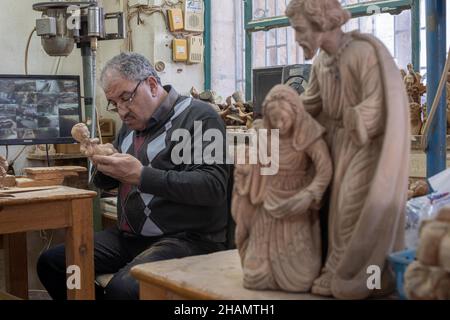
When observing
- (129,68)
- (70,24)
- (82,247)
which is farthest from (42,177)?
(70,24)

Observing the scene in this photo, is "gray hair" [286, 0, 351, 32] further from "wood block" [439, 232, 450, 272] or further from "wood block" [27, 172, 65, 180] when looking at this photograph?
"wood block" [27, 172, 65, 180]

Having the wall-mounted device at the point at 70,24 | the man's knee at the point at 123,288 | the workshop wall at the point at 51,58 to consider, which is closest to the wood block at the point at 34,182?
the man's knee at the point at 123,288

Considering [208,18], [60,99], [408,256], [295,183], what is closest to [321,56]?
[295,183]

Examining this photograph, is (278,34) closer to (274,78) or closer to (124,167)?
(274,78)

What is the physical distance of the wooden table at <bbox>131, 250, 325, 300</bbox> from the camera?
1.18 metres

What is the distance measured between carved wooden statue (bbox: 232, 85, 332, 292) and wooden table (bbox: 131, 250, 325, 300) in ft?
0.11

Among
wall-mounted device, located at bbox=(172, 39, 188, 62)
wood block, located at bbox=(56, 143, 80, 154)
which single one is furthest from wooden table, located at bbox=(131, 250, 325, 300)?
wall-mounted device, located at bbox=(172, 39, 188, 62)

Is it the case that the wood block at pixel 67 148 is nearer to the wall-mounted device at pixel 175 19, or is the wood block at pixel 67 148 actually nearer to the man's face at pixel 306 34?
the wall-mounted device at pixel 175 19

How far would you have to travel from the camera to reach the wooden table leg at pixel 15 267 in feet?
10.6

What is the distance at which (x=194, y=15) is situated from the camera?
4.62m

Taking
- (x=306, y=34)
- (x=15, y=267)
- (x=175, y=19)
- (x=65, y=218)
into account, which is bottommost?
(x=15, y=267)

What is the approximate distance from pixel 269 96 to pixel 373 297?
16.1 inches

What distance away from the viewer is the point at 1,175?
2.76 m

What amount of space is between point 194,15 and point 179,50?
11.1 inches
